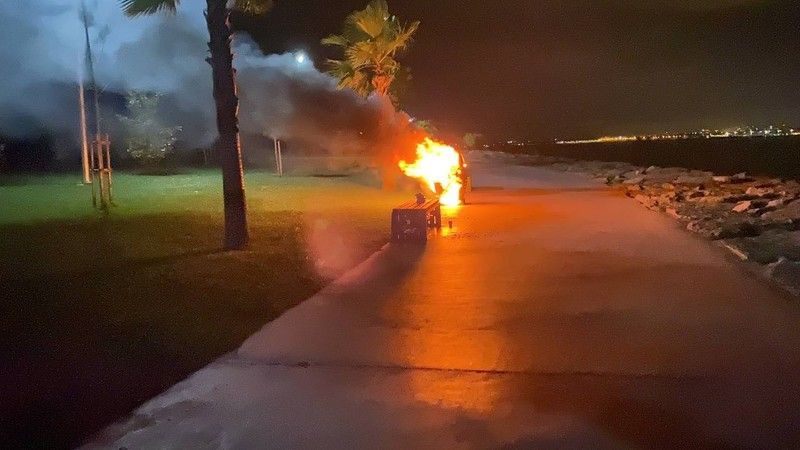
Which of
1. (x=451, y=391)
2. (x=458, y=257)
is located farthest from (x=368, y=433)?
(x=458, y=257)

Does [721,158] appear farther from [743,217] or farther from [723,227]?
[723,227]

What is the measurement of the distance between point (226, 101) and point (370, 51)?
47.9ft

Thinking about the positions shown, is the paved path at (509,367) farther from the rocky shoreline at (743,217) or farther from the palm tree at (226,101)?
the palm tree at (226,101)

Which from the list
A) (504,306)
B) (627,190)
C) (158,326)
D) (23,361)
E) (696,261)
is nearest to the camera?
(23,361)

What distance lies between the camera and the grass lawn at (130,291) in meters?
5.89

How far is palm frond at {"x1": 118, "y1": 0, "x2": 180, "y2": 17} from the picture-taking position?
492 inches

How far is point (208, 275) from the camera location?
10.7 m

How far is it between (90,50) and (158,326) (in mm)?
22015

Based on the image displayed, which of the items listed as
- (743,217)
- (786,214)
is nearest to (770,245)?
(743,217)

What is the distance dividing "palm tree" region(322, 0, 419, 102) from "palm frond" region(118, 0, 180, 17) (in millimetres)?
13696

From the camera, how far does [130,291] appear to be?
953 centimetres

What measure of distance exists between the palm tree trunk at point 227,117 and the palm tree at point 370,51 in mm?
13741

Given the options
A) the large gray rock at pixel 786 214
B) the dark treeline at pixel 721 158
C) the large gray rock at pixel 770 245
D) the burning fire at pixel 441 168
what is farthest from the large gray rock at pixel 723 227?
the dark treeline at pixel 721 158

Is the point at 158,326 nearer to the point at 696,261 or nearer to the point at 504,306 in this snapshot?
the point at 504,306
